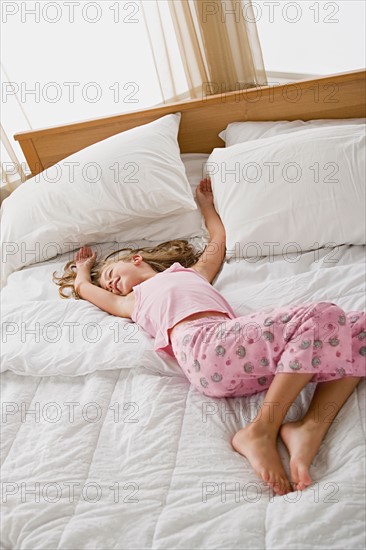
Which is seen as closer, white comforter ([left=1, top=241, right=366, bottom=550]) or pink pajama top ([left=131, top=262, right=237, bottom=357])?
white comforter ([left=1, top=241, right=366, bottom=550])

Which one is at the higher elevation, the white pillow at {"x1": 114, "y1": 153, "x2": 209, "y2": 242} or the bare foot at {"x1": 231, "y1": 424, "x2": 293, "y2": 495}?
the white pillow at {"x1": 114, "y1": 153, "x2": 209, "y2": 242}

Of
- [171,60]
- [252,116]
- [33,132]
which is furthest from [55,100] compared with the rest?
[252,116]

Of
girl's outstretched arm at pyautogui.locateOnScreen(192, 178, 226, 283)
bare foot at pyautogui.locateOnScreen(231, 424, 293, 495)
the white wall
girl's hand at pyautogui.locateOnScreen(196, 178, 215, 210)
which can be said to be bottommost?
bare foot at pyautogui.locateOnScreen(231, 424, 293, 495)

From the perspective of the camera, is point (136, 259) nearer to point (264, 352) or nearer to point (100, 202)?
point (100, 202)

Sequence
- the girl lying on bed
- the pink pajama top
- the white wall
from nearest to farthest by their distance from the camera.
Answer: the girl lying on bed < the pink pajama top < the white wall

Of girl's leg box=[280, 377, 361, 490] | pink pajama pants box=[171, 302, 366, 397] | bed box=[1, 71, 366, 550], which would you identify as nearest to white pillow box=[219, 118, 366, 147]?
bed box=[1, 71, 366, 550]

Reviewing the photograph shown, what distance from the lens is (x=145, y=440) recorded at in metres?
1.33

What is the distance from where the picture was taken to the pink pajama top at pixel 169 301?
1.57 metres

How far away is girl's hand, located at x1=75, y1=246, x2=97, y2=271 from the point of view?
1.95 m

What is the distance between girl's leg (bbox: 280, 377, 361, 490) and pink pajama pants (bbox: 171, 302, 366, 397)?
0.03 m

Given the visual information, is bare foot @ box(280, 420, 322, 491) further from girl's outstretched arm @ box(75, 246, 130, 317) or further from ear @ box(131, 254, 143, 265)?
ear @ box(131, 254, 143, 265)

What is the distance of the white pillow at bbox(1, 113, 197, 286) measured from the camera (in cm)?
203

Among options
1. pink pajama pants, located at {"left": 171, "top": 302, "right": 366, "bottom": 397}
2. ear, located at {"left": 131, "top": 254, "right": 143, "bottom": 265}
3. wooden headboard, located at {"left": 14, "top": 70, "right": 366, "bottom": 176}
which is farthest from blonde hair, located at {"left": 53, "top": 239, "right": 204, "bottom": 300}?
wooden headboard, located at {"left": 14, "top": 70, "right": 366, "bottom": 176}

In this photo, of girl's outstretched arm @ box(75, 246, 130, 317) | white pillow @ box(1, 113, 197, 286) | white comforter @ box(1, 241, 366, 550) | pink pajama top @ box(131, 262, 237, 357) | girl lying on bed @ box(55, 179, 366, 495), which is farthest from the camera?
white pillow @ box(1, 113, 197, 286)
